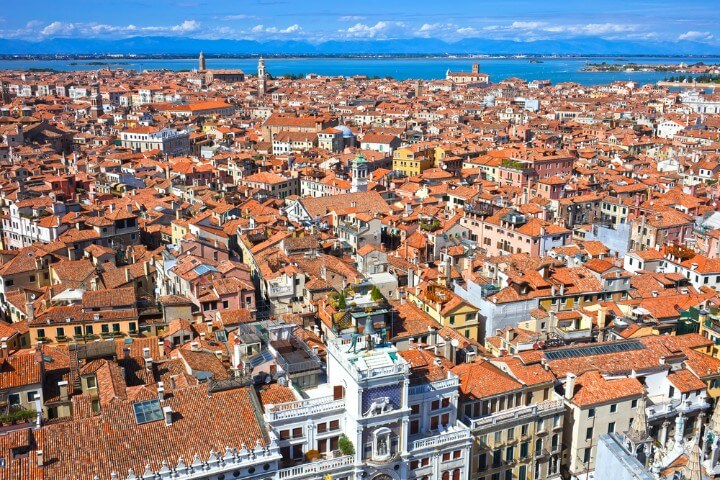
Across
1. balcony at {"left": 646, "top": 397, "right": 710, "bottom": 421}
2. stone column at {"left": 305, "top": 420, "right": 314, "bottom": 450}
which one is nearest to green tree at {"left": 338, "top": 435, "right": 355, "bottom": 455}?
→ stone column at {"left": 305, "top": 420, "right": 314, "bottom": 450}

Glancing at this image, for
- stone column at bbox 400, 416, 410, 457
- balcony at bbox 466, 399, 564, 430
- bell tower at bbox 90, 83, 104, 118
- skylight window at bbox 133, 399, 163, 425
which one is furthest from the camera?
bell tower at bbox 90, 83, 104, 118

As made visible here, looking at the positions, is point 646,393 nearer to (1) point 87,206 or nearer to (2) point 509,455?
(2) point 509,455

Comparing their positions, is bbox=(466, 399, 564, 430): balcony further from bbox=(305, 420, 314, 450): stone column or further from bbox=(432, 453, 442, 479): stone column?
bbox=(305, 420, 314, 450): stone column

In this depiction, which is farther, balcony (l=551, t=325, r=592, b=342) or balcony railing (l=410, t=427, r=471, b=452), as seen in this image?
balcony (l=551, t=325, r=592, b=342)

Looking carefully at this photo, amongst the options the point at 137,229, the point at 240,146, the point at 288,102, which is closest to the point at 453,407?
the point at 137,229

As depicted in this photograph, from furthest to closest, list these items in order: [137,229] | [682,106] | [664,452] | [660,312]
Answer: [682,106] < [137,229] < [660,312] < [664,452]

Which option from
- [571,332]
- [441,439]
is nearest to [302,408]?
[441,439]

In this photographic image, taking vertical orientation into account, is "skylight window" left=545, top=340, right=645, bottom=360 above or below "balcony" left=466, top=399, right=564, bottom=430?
above
